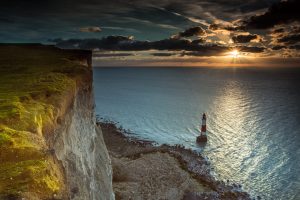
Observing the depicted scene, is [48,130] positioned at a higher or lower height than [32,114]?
lower

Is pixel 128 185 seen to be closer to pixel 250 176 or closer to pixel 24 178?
pixel 250 176

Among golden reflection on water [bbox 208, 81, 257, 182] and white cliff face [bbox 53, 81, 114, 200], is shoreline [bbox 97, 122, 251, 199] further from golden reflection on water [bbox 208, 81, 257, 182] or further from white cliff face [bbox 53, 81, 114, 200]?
white cliff face [bbox 53, 81, 114, 200]

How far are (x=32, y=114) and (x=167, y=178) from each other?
25.3m

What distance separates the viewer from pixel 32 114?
13492mm

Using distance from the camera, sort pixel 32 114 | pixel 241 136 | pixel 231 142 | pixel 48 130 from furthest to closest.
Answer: pixel 241 136
pixel 231 142
pixel 32 114
pixel 48 130

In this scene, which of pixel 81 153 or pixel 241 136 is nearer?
pixel 81 153

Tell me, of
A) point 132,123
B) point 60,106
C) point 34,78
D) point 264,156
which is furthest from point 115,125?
point 60,106

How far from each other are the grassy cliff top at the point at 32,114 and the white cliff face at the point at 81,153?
1089 mm

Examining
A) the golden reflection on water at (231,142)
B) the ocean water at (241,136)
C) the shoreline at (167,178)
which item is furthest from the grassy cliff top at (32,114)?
the ocean water at (241,136)

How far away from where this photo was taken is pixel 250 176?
137 feet

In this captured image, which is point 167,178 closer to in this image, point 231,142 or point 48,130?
point 48,130

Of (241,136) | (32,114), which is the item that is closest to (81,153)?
(32,114)

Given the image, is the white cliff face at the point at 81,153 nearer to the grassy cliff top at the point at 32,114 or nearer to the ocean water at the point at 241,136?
the grassy cliff top at the point at 32,114

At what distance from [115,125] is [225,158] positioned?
32348 mm
